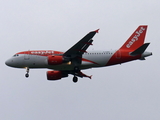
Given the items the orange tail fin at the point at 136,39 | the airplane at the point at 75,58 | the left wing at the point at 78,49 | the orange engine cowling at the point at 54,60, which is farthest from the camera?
the orange tail fin at the point at 136,39

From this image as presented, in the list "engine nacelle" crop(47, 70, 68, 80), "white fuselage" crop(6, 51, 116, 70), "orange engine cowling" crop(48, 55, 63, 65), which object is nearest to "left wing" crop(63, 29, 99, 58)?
"white fuselage" crop(6, 51, 116, 70)

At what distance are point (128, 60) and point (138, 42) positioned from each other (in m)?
3.62

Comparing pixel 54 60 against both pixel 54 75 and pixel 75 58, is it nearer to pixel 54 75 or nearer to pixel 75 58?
pixel 75 58

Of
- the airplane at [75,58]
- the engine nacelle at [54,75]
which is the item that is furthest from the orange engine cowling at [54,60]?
the engine nacelle at [54,75]

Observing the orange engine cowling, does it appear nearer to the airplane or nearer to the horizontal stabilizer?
the airplane

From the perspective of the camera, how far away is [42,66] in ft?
176

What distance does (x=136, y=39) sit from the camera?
56094 millimetres

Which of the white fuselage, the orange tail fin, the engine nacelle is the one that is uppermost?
the orange tail fin

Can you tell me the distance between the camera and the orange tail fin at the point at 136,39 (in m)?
55.5

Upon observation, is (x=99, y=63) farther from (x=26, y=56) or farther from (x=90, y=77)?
(x=26, y=56)

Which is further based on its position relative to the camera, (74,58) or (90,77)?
(90,77)

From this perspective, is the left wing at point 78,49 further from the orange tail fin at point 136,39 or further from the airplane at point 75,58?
the orange tail fin at point 136,39

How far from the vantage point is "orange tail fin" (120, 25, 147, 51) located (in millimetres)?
55531

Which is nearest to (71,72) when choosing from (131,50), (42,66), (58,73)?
(58,73)
